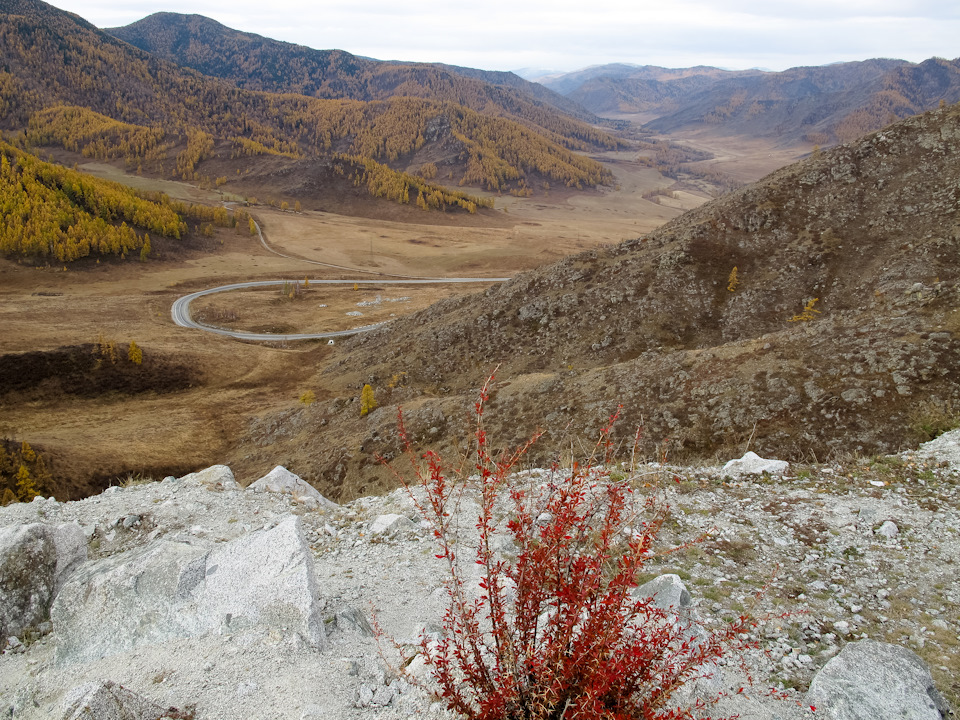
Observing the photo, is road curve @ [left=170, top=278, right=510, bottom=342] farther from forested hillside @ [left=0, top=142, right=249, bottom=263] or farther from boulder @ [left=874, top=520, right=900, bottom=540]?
boulder @ [left=874, top=520, right=900, bottom=540]

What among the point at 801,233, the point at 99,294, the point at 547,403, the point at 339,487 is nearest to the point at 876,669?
the point at 547,403

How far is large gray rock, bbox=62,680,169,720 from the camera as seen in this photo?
5.39 meters

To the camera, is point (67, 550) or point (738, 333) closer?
point (67, 550)

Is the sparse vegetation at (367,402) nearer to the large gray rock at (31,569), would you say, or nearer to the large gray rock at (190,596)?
the large gray rock at (31,569)

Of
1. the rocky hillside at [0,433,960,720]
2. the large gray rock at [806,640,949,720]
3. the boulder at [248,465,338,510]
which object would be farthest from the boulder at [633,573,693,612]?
the boulder at [248,465,338,510]

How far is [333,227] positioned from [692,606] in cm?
17522

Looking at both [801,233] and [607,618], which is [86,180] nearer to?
[801,233]

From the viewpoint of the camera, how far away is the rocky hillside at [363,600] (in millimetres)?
6086

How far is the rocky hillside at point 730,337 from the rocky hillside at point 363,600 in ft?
27.2

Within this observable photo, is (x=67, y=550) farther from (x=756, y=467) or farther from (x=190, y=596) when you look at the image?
(x=756, y=467)

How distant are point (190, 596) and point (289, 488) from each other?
554 cm

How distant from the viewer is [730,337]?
129ft

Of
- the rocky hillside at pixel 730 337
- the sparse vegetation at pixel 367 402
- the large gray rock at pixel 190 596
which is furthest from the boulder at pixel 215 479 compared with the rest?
the sparse vegetation at pixel 367 402

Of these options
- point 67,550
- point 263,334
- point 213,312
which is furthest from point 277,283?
point 67,550
